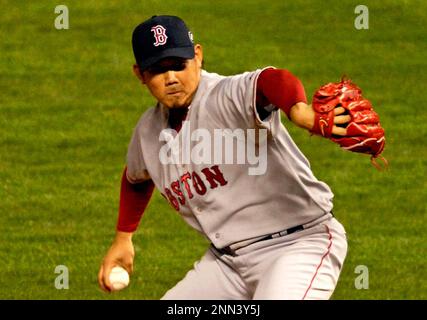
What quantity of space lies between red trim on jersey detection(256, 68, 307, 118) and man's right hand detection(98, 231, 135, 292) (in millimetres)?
1478

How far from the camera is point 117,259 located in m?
7.63

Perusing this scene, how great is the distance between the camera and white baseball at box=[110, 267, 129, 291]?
24.7 feet

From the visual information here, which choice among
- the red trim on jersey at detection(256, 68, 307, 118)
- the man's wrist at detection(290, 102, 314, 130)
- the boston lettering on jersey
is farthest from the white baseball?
the man's wrist at detection(290, 102, 314, 130)

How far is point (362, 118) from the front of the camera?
19.7 ft

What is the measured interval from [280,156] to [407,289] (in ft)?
12.8

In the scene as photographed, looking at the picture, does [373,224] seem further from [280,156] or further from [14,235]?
[280,156]

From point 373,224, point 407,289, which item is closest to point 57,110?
point 373,224

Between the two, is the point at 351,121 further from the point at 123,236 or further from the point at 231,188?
the point at 123,236
